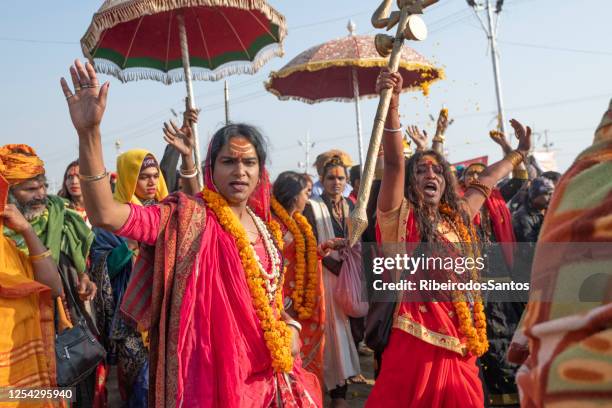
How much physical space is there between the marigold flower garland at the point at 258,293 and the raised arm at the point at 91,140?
66cm

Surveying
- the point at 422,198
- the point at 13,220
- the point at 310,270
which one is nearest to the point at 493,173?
the point at 422,198

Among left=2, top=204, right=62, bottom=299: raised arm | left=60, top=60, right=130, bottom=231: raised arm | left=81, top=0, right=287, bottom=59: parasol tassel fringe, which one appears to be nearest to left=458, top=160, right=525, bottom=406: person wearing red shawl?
left=81, top=0, right=287, bottom=59: parasol tassel fringe

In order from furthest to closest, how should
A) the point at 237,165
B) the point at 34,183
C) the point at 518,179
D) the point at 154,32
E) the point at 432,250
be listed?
1. the point at 518,179
2. the point at 154,32
3. the point at 34,183
4. the point at 432,250
5. the point at 237,165

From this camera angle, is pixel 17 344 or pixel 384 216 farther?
pixel 384 216

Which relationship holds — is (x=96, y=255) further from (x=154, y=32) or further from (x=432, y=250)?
(x=432, y=250)

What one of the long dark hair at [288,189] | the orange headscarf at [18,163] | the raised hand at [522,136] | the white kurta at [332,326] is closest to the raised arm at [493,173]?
the raised hand at [522,136]

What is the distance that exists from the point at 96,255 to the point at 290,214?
1.72 metres

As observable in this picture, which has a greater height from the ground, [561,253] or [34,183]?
[34,183]

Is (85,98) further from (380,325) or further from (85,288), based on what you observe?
(85,288)

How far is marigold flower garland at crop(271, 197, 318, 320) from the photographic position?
558 cm

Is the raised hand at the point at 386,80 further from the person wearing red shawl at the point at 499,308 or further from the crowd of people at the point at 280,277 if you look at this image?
the person wearing red shawl at the point at 499,308

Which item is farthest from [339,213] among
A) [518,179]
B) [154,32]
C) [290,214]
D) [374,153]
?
[374,153]

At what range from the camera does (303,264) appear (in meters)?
5.63

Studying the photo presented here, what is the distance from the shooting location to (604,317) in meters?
0.92
